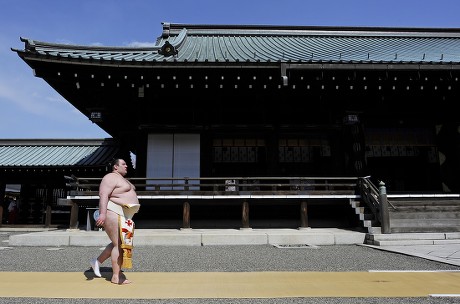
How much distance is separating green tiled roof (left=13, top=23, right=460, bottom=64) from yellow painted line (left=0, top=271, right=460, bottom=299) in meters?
6.71

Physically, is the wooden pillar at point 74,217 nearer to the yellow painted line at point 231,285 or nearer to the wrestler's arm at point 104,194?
the yellow painted line at point 231,285

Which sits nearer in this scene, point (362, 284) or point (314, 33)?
point (362, 284)

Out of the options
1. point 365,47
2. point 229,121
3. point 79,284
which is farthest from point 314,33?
Result: point 79,284

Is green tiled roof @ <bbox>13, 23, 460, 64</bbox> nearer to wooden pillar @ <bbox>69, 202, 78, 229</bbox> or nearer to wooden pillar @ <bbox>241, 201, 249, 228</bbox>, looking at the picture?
wooden pillar @ <bbox>241, 201, 249, 228</bbox>

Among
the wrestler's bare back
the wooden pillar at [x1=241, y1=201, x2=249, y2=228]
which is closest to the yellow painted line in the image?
the wrestler's bare back

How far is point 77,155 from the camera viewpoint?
13.9 meters

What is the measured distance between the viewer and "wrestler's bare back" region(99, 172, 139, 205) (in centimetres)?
342

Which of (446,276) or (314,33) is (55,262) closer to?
(446,276)

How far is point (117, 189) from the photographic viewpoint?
3.47m

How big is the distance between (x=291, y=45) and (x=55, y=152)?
12.2 metres

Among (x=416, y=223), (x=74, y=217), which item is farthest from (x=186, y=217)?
(x=416, y=223)

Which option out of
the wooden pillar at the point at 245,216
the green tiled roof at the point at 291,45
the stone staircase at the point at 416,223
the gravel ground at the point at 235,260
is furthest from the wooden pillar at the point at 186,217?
the stone staircase at the point at 416,223

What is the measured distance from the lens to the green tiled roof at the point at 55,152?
43.0 feet

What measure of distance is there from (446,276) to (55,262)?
229 inches
